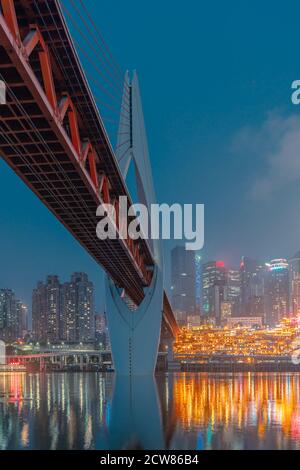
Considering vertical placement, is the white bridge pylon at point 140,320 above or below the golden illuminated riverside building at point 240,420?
above

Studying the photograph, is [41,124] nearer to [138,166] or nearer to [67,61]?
[67,61]

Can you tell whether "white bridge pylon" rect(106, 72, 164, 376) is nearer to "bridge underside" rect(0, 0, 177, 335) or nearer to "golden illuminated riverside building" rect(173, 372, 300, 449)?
"golden illuminated riverside building" rect(173, 372, 300, 449)

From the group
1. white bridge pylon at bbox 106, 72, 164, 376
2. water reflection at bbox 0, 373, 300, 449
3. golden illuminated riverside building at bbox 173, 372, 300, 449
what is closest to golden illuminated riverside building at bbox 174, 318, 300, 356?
white bridge pylon at bbox 106, 72, 164, 376

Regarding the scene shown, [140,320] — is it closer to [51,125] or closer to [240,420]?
[240,420]

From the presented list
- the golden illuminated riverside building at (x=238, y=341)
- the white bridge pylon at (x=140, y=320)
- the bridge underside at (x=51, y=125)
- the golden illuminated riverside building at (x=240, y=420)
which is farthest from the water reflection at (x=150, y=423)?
the golden illuminated riverside building at (x=238, y=341)

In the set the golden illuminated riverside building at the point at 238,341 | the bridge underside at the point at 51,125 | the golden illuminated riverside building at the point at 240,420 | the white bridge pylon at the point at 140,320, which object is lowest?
the golden illuminated riverside building at the point at 238,341

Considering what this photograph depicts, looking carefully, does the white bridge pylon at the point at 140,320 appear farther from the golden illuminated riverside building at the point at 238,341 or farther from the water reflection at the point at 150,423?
the golden illuminated riverside building at the point at 238,341

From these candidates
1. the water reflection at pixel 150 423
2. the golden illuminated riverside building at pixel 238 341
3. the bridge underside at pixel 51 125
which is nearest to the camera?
the bridge underside at pixel 51 125

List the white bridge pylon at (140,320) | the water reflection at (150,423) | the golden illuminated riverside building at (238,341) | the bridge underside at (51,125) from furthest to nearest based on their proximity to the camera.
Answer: the golden illuminated riverside building at (238,341) < the white bridge pylon at (140,320) < the water reflection at (150,423) < the bridge underside at (51,125)
